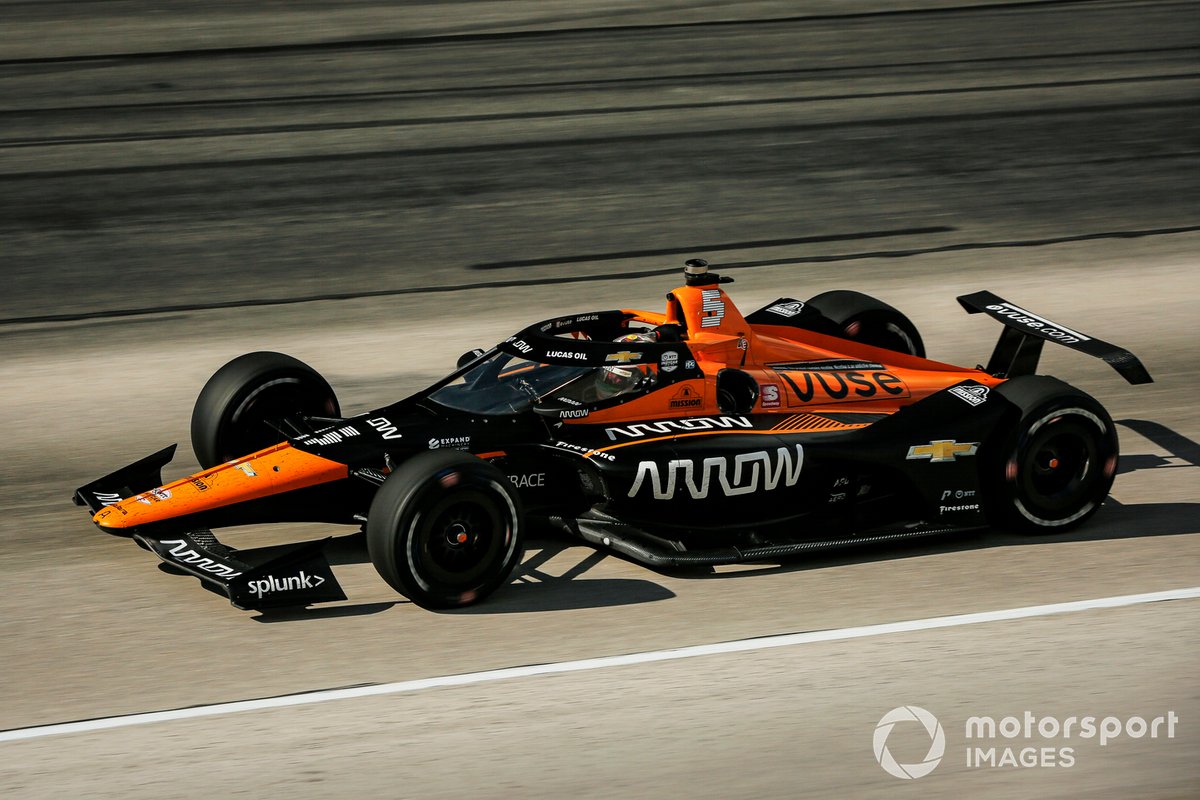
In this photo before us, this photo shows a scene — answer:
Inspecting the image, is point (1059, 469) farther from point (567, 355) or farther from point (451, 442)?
point (451, 442)

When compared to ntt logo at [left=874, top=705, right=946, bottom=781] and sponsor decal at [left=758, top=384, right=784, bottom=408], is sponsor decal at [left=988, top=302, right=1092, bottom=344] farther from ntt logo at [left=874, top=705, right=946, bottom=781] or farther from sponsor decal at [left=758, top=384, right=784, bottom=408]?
ntt logo at [left=874, top=705, right=946, bottom=781]

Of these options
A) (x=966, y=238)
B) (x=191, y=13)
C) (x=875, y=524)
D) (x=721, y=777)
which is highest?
(x=191, y=13)

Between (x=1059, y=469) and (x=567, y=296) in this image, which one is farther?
(x=567, y=296)

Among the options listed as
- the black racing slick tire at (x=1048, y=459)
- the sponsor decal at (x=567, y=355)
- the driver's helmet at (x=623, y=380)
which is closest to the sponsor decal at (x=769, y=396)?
the driver's helmet at (x=623, y=380)

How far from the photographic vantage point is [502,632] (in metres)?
7.69

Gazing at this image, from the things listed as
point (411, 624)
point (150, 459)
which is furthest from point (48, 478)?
point (411, 624)

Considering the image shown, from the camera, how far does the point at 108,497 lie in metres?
8.63

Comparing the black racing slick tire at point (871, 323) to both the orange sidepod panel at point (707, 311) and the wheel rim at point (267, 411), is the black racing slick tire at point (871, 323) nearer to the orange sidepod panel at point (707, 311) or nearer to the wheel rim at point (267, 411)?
the orange sidepod panel at point (707, 311)

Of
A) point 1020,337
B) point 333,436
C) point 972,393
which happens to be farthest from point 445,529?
point 1020,337

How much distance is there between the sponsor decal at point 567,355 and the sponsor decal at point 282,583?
77.7 inches

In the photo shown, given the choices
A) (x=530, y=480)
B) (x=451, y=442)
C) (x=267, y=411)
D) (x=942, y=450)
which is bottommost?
(x=530, y=480)

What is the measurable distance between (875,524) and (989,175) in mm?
11944

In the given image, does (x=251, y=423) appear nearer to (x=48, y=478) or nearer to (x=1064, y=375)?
(x=48, y=478)

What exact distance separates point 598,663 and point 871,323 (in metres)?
4.57
